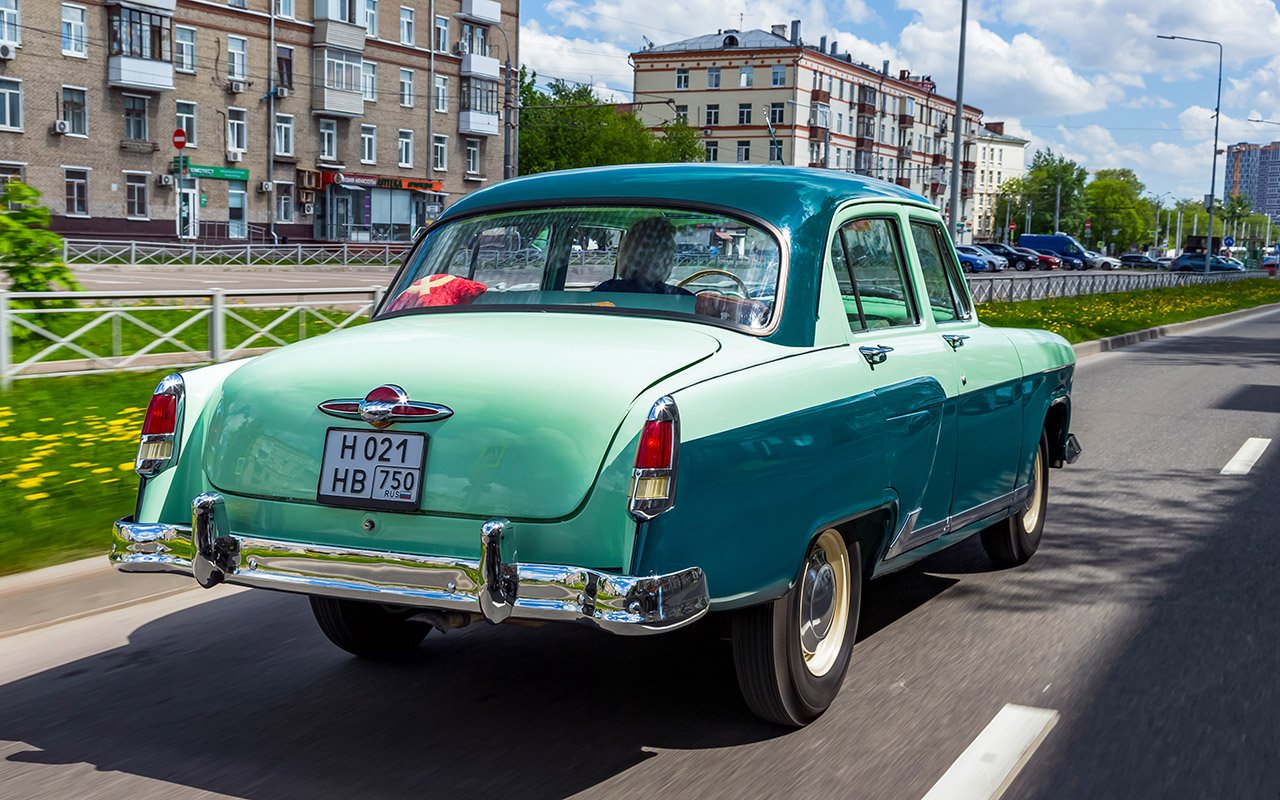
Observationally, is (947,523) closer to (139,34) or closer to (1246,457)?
(1246,457)

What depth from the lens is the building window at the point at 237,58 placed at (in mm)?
55812

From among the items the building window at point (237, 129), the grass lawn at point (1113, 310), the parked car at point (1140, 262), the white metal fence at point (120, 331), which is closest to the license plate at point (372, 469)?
the white metal fence at point (120, 331)

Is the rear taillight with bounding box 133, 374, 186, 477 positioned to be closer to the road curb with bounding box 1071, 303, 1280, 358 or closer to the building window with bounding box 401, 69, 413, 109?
the road curb with bounding box 1071, 303, 1280, 358

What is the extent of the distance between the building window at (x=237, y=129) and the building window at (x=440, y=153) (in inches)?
452

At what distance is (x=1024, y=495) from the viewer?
6.39 m

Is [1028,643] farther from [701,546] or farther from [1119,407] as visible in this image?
[1119,407]

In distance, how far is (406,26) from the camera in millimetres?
64438

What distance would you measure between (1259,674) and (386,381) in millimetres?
3257

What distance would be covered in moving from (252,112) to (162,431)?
5545cm

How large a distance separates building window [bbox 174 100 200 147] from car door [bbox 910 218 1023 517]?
52171mm

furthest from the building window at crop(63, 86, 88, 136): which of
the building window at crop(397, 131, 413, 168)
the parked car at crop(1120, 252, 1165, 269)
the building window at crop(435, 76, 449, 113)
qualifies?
the parked car at crop(1120, 252, 1165, 269)

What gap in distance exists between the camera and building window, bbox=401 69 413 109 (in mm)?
64688

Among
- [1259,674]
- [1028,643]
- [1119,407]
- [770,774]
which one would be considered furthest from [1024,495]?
[1119,407]

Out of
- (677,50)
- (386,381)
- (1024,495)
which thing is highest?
(677,50)
